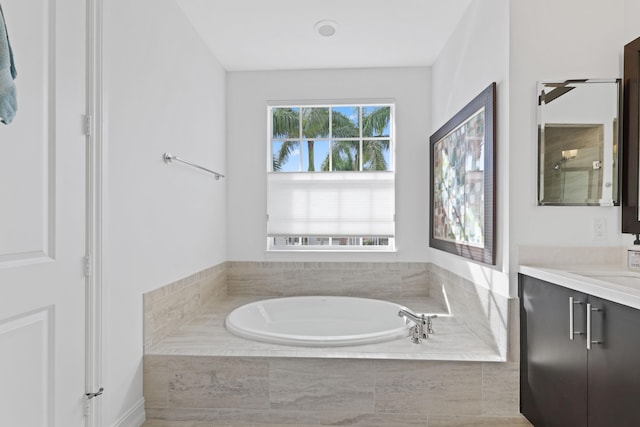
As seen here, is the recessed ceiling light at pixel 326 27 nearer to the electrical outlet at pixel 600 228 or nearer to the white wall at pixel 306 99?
the white wall at pixel 306 99

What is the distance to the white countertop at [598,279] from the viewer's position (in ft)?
4.19

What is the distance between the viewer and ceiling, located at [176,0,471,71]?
241 cm

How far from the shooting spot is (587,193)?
1872 millimetres

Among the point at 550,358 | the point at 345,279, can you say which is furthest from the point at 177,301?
the point at 550,358

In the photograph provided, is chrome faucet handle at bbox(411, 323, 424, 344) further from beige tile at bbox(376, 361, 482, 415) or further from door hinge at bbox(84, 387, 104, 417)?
door hinge at bbox(84, 387, 104, 417)

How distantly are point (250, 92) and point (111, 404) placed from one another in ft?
8.68

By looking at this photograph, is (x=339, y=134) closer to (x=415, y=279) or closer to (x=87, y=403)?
(x=415, y=279)

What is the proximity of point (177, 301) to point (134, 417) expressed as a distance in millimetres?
689

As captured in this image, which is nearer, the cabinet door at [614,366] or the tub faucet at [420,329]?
the cabinet door at [614,366]

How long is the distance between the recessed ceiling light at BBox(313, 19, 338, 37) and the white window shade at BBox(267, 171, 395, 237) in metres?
1.17

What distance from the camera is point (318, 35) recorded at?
277 centimetres

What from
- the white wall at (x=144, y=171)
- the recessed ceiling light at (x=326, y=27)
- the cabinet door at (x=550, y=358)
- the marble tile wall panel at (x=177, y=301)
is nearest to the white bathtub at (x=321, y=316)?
the marble tile wall panel at (x=177, y=301)

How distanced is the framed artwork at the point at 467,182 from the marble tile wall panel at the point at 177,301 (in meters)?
1.84

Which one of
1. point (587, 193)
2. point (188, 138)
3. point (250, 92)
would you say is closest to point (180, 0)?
point (188, 138)
